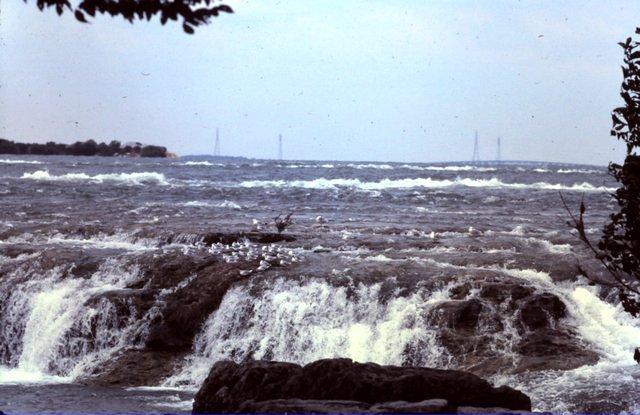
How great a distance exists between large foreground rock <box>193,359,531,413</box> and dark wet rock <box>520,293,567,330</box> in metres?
4.24

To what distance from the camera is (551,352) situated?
1142cm

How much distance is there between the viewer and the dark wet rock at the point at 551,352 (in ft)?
Result: 35.9

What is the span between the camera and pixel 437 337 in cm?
1192

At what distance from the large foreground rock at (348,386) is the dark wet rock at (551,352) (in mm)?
2998

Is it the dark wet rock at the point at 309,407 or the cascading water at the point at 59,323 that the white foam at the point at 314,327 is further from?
the dark wet rock at the point at 309,407

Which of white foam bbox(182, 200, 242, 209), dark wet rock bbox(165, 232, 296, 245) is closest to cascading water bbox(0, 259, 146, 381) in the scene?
dark wet rock bbox(165, 232, 296, 245)

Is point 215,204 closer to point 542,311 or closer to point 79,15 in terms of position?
point 542,311

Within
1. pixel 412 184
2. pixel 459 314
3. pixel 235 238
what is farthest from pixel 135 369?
pixel 412 184

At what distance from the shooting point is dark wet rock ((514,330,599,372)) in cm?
1094

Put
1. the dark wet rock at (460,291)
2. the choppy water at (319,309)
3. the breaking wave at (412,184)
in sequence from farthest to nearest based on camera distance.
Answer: the breaking wave at (412,184) → the dark wet rock at (460,291) → the choppy water at (319,309)

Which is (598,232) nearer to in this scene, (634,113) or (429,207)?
(429,207)

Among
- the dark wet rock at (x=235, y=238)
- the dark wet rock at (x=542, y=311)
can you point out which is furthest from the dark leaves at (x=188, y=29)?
the dark wet rock at (x=235, y=238)

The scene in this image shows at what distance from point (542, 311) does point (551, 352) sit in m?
1.04

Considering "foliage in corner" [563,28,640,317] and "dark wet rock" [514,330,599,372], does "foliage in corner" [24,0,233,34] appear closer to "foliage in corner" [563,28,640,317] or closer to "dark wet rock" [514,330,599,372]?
"foliage in corner" [563,28,640,317]
